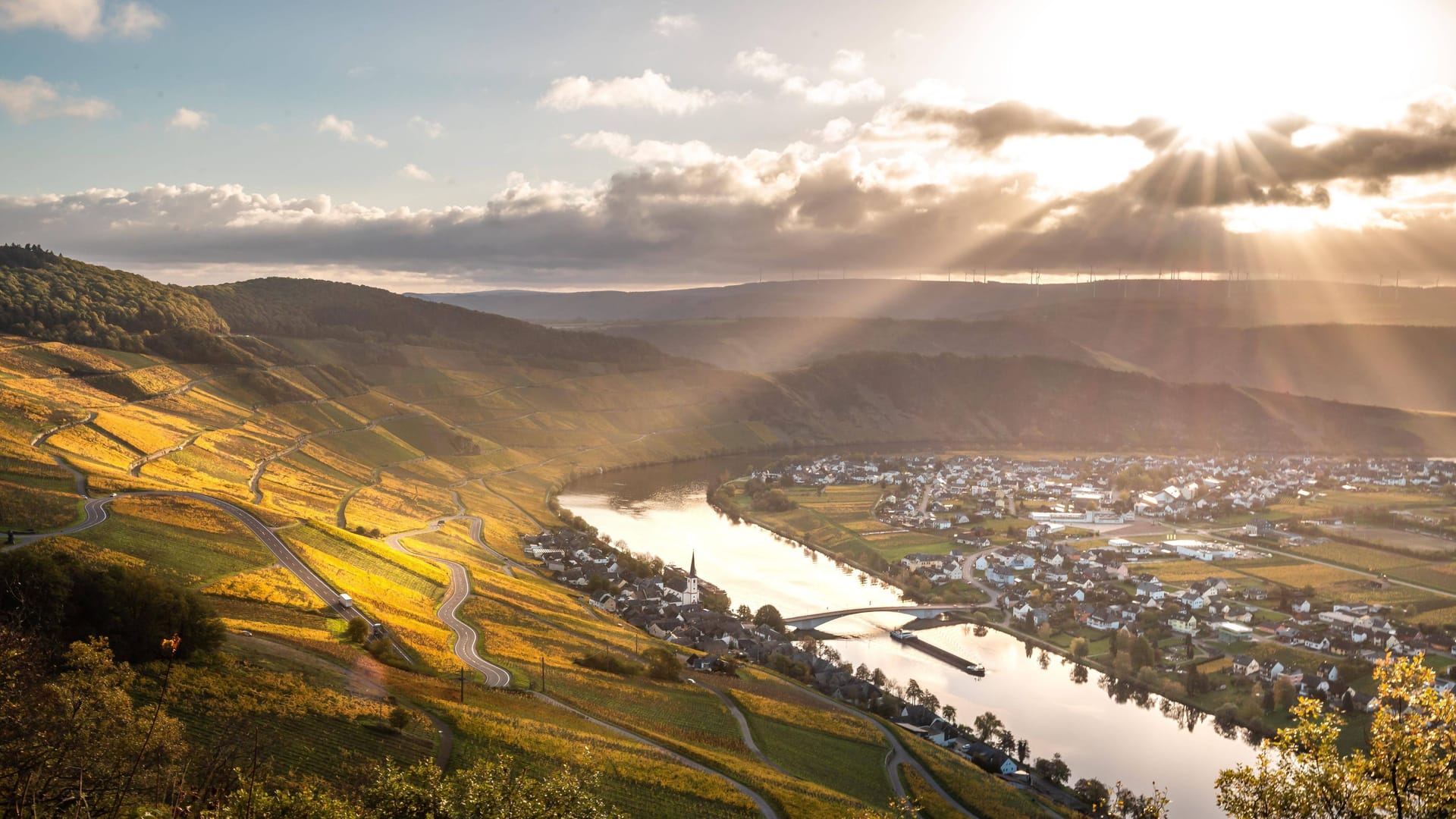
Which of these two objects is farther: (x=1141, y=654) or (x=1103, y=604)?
(x=1103, y=604)

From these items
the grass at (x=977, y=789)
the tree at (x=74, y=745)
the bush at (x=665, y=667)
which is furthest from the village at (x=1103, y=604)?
the tree at (x=74, y=745)

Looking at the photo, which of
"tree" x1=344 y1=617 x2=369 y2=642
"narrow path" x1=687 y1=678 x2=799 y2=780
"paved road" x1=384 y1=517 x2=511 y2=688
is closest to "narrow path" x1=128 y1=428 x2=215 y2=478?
"paved road" x1=384 y1=517 x2=511 y2=688

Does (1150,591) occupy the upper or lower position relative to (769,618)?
upper

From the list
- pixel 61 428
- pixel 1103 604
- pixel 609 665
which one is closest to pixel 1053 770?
pixel 609 665

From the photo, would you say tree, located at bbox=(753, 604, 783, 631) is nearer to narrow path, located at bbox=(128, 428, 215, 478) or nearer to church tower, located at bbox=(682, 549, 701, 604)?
church tower, located at bbox=(682, 549, 701, 604)

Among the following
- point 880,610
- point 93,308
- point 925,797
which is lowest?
point 880,610

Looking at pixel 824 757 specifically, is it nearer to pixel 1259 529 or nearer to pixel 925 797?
pixel 925 797

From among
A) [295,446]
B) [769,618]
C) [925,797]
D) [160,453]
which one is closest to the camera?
[925,797]
